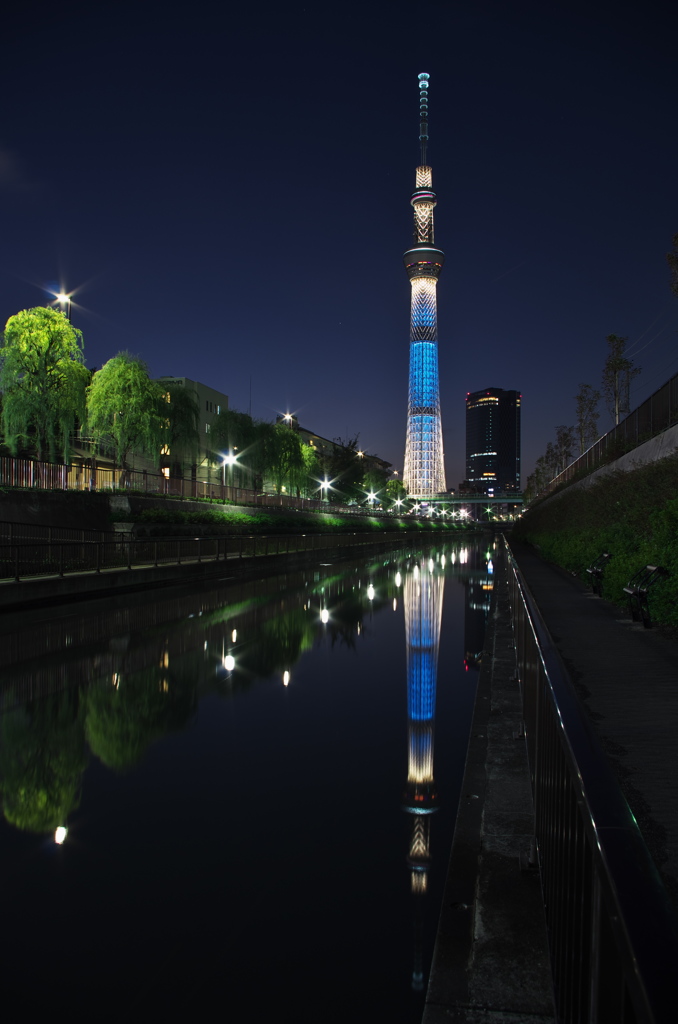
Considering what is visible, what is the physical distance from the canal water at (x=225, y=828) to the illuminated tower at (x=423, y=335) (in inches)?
5583

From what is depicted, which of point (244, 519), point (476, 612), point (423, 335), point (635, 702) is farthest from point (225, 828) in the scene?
point (423, 335)

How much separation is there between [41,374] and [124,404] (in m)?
4.26

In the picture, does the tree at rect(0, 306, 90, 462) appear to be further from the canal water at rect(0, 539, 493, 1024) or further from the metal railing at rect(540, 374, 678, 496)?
the canal water at rect(0, 539, 493, 1024)

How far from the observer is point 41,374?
34.7 m

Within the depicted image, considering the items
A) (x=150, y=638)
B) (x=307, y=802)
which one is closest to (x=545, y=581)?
(x=150, y=638)

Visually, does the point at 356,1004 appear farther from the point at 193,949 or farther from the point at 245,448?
the point at 245,448

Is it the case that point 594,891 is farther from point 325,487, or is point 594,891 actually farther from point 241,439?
point 325,487

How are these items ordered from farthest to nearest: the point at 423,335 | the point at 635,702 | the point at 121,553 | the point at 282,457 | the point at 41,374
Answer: the point at 423,335 < the point at 282,457 < the point at 41,374 < the point at 121,553 < the point at 635,702

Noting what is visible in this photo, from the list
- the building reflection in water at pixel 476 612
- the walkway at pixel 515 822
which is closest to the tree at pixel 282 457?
the building reflection in water at pixel 476 612

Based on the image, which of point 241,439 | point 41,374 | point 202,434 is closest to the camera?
point 41,374

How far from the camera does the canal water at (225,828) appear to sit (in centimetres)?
308

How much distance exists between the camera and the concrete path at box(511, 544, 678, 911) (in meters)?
3.75

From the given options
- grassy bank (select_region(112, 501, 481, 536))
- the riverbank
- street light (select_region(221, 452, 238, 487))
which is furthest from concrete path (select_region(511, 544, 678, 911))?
street light (select_region(221, 452, 238, 487))

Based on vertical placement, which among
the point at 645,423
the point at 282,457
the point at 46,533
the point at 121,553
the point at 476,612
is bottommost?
the point at 476,612
